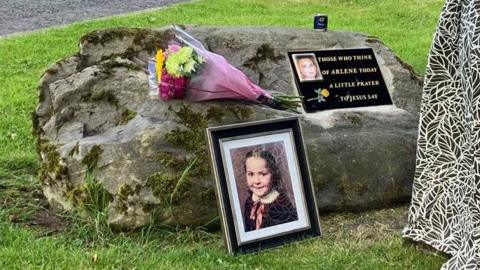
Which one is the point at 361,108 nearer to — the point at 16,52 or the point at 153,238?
the point at 153,238

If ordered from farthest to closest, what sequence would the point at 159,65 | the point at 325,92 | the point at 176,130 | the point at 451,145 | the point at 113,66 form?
the point at 325,92, the point at 113,66, the point at 159,65, the point at 176,130, the point at 451,145

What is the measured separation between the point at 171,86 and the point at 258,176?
717 mm

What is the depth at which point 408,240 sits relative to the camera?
12.4ft

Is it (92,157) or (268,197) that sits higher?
(92,157)

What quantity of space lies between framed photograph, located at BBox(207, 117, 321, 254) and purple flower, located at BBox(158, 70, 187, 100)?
1.68 feet

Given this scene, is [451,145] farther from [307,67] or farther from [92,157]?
[92,157]

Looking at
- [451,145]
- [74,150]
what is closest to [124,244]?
[74,150]

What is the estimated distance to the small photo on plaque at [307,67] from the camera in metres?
4.69

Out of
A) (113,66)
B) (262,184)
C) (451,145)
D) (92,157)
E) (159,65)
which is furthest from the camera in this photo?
(113,66)

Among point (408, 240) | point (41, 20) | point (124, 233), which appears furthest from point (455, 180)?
point (41, 20)

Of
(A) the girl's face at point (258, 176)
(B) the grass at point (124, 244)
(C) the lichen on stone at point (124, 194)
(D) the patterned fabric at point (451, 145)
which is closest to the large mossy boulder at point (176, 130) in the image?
(C) the lichen on stone at point (124, 194)

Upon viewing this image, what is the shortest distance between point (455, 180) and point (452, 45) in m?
0.61

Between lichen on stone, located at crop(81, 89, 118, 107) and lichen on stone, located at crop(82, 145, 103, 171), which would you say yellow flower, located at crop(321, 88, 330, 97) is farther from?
lichen on stone, located at crop(82, 145, 103, 171)

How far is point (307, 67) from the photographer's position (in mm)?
4742
